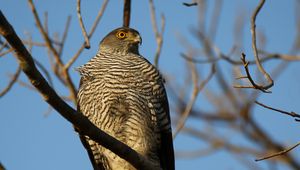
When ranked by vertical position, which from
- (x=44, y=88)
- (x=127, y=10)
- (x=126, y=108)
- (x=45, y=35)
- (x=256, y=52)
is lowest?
(x=126, y=108)

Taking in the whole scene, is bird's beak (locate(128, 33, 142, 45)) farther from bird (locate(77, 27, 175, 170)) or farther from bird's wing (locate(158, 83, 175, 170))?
bird's wing (locate(158, 83, 175, 170))

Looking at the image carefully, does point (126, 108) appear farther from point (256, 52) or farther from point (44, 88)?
point (44, 88)

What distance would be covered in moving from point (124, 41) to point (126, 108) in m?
1.70

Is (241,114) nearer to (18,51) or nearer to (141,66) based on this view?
(141,66)

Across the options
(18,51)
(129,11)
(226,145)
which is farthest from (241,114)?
(18,51)

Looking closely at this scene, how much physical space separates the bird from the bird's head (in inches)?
25.0

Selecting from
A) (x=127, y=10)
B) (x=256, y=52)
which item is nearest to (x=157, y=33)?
(x=127, y=10)

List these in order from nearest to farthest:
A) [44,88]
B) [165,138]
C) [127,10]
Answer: [44,88] < [127,10] < [165,138]

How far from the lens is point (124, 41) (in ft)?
24.7

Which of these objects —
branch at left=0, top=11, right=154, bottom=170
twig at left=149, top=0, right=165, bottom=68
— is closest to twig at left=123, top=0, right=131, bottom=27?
twig at left=149, top=0, right=165, bottom=68

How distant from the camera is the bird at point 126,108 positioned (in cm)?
612

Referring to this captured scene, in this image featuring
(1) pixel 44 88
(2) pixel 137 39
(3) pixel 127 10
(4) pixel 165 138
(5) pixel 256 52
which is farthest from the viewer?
(2) pixel 137 39

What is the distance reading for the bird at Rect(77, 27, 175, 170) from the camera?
6.12 meters

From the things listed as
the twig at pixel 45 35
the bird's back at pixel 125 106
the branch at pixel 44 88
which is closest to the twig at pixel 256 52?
the branch at pixel 44 88
